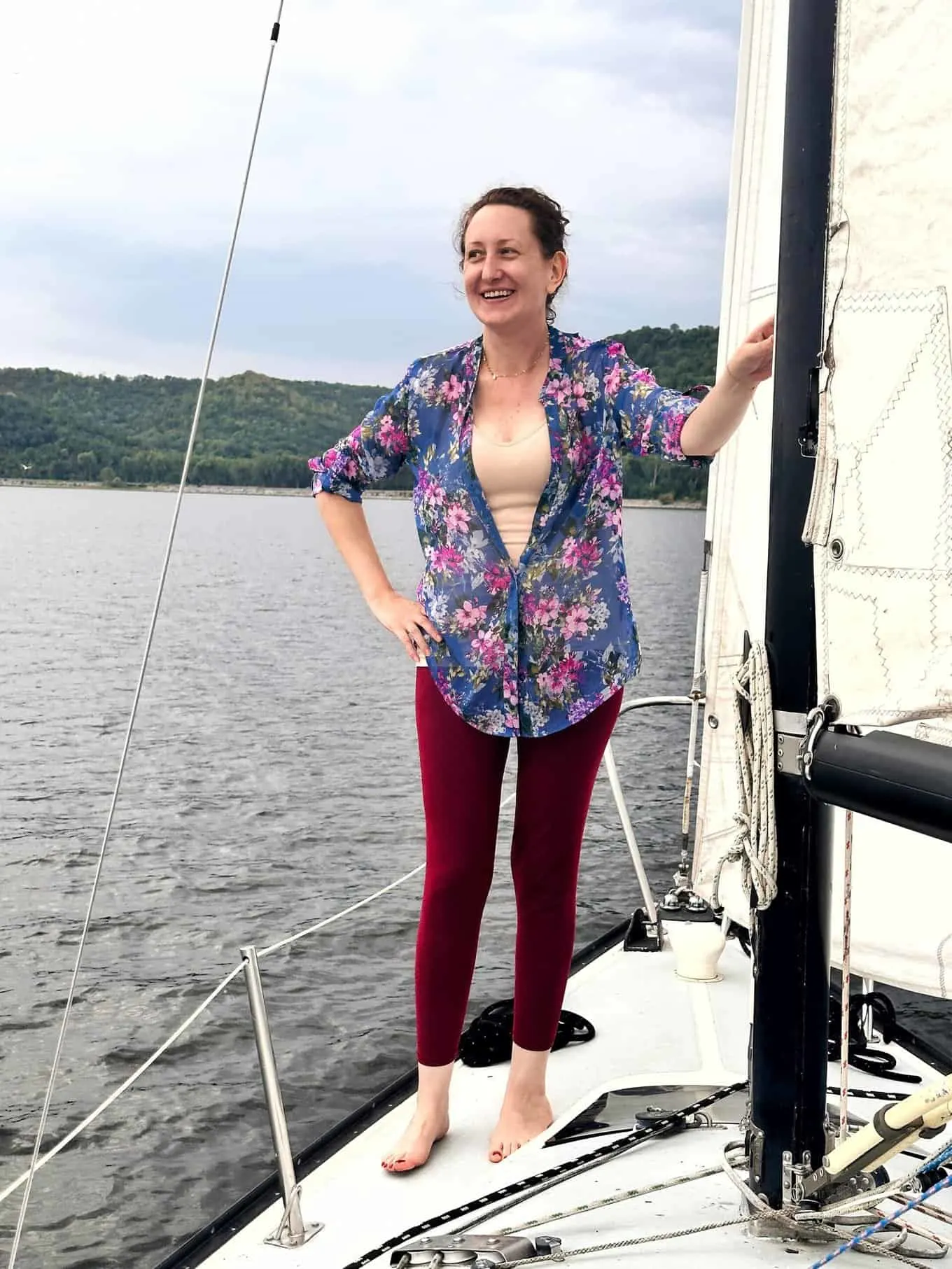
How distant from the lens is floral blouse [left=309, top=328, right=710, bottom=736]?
212cm

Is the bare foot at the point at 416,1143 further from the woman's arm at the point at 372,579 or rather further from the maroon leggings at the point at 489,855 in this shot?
the woman's arm at the point at 372,579

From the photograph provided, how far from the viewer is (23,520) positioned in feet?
229

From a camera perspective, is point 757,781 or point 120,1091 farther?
point 120,1091

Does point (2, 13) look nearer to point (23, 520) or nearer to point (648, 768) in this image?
point (23, 520)

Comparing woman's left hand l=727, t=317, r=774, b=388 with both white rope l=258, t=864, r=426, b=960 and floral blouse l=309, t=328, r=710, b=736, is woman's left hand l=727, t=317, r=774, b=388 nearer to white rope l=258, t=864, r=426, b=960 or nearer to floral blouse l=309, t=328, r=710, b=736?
floral blouse l=309, t=328, r=710, b=736

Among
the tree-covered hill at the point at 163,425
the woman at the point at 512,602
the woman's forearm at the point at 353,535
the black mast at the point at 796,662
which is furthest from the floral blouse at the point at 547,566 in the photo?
the tree-covered hill at the point at 163,425

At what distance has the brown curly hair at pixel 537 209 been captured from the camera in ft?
7.04

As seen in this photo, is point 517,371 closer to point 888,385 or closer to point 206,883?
point 888,385

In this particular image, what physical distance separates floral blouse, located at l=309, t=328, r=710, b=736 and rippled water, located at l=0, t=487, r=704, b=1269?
10.6 ft

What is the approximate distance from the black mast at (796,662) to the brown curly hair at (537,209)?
663 mm

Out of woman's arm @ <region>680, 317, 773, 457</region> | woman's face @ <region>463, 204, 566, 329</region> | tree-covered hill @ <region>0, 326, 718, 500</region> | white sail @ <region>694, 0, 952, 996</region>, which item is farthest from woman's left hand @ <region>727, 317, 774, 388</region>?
tree-covered hill @ <region>0, 326, 718, 500</region>

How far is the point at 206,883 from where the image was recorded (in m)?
11.2

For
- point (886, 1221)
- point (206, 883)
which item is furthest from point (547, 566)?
point (206, 883)

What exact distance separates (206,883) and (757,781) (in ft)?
33.3
